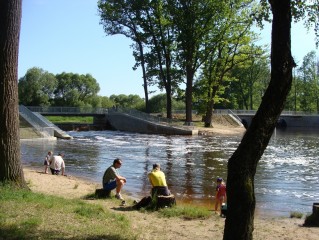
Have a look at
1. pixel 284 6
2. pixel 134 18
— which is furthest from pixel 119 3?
pixel 284 6

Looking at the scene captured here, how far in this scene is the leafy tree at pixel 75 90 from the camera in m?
95.4

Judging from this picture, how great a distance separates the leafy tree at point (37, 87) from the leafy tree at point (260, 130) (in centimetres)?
8545

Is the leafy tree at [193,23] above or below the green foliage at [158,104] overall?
above

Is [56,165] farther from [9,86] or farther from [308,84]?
[308,84]

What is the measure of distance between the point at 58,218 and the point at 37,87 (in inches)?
3371

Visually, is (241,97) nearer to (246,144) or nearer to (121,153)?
(121,153)

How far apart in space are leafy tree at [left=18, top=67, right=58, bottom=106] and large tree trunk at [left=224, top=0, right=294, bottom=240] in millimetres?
85451

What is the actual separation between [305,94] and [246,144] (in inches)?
3896

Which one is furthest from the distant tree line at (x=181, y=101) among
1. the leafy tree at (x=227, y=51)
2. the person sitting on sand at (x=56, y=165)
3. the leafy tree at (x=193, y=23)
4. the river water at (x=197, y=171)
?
the person sitting on sand at (x=56, y=165)

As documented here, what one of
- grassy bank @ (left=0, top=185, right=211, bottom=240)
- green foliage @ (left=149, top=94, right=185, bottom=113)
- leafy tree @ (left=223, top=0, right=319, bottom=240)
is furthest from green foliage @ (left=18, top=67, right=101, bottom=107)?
leafy tree @ (left=223, top=0, right=319, bottom=240)

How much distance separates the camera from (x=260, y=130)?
236 inches

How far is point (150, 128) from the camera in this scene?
52625 millimetres

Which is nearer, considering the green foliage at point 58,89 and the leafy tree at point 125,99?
the green foliage at point 58,89

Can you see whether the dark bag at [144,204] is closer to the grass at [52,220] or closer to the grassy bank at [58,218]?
the grassy bank at [58,218]
